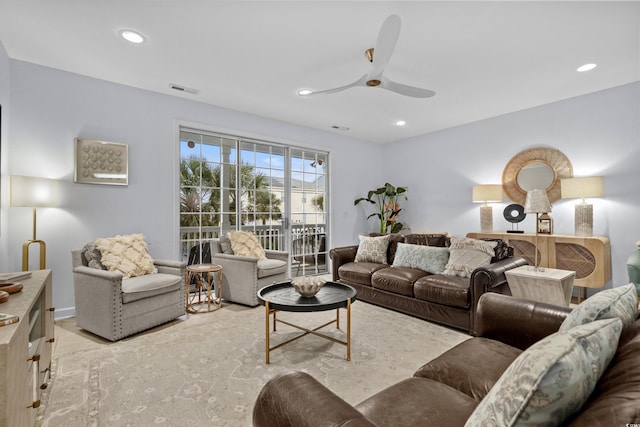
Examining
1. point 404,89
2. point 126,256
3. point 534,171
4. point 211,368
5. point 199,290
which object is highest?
point 404,89

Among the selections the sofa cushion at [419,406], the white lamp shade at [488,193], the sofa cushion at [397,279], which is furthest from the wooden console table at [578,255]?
the sofa cushion at [419,406]

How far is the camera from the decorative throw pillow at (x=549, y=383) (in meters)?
0.64

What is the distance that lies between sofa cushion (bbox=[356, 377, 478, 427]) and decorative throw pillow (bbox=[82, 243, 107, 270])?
9.56ft

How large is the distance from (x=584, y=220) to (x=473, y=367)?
11.8 feet

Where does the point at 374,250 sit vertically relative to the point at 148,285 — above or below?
above

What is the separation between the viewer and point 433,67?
3.24 m

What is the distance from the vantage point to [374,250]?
4098 mm

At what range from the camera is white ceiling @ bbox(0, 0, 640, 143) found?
92.1 inches

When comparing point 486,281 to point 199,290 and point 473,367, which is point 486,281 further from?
point 199,290

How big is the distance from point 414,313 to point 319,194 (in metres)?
3.02

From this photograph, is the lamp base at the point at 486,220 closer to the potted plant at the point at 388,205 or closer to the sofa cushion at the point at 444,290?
the potted plant at the point at 388,205

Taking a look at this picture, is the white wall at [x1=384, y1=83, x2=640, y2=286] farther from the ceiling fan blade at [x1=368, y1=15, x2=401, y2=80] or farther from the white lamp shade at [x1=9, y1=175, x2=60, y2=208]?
the white lamp shade at [x1=9, y1=175, x2=60, y2=208]

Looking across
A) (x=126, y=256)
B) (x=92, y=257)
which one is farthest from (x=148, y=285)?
(x=92, y=257)

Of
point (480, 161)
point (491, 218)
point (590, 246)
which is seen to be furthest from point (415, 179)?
point (590, 246)
